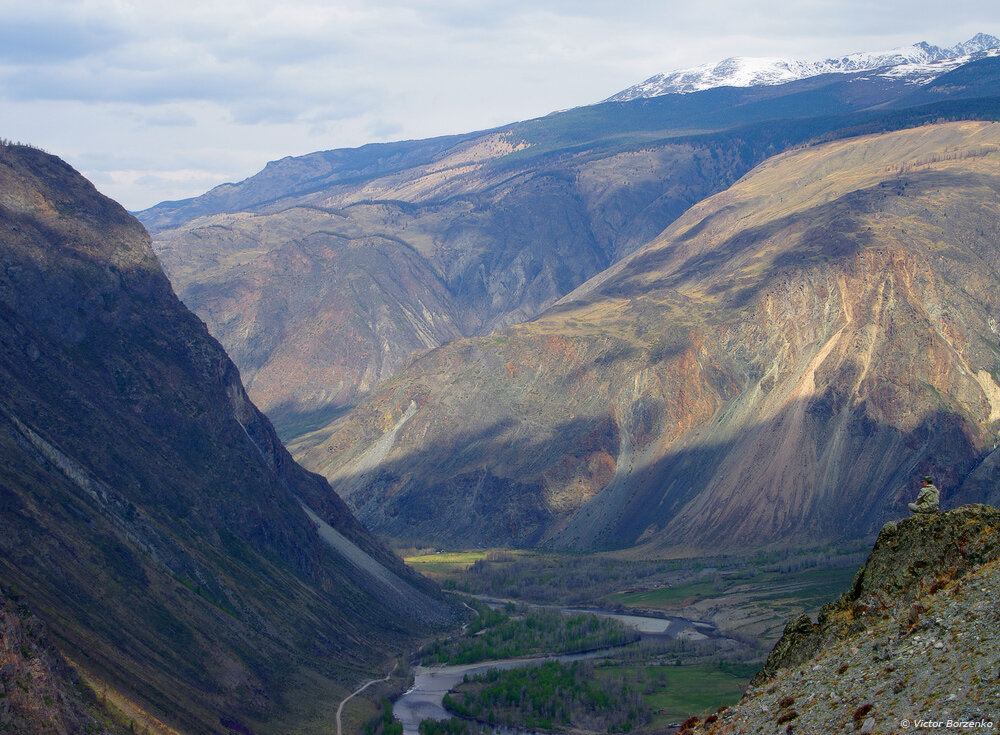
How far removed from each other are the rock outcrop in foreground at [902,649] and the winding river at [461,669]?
71.5 m

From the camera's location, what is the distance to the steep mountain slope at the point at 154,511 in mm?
76312

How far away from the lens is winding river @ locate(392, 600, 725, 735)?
99.3m

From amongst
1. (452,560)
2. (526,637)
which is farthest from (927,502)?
(452,560)

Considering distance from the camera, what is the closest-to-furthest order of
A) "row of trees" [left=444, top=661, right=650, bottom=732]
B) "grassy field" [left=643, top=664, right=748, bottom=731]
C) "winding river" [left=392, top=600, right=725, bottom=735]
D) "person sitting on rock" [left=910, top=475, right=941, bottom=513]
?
"person sitting on rock" [left=910, top=475, right=941, bottom=513], "grassy field" [left=643, top=664, right=748, bottom=731], "row of trees" [left=444, top=661, right=650, bottom=732], "winding river" [left=392, top=600, right=725, bottom=735]

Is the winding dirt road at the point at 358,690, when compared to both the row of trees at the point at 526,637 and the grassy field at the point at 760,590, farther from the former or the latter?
the grassy field at the point at 760,590

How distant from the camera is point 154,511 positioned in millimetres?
99375

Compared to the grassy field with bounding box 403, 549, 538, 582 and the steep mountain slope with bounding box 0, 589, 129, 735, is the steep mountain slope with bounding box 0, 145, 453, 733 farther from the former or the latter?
the grassy field with bounding box 403, 549, 538, 582

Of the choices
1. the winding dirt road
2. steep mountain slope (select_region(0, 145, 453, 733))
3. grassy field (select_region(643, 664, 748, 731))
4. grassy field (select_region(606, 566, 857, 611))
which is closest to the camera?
steep mountain slope (select_region(0, 145, 453, 733))

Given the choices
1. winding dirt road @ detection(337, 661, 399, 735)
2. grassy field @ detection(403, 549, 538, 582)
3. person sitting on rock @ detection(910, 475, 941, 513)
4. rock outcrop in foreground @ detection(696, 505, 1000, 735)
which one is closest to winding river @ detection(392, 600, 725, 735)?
winding dirt road @ detection(337, 661, 399, 735)

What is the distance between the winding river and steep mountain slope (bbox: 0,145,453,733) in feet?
15.7

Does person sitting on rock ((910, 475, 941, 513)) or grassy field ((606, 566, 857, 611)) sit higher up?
person sitting on rock ((910, 475, 941, 513))

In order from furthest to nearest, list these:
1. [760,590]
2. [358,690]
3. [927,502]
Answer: [760,590] < [358,690] < [927,502]

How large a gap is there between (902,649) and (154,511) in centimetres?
8529

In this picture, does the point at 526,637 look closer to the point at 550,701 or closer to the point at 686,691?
the point at 686,691
